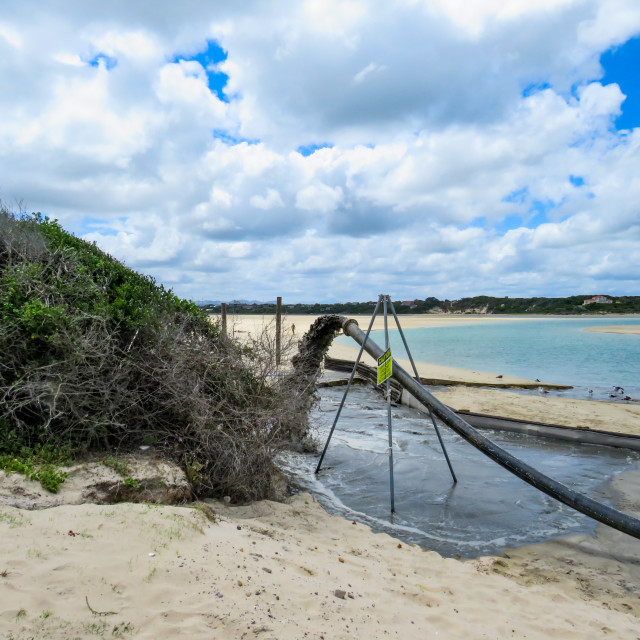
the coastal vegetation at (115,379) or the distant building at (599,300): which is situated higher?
the distant building at (599,300)

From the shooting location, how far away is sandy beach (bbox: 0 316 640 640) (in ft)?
8.98

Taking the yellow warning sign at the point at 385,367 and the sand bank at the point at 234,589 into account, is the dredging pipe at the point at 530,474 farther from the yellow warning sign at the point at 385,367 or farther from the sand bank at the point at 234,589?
the sand bank at the point at 234,589

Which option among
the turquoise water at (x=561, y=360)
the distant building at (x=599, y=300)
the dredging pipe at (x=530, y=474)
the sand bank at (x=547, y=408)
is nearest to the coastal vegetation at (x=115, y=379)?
the dredging pipe at (x=530, y=474)

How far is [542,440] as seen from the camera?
10.4m

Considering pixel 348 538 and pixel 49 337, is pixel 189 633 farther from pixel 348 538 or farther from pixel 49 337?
pixel 49 337

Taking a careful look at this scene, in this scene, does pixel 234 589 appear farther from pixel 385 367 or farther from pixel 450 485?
pixel 450 485

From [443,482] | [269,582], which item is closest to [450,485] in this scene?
[443,482]

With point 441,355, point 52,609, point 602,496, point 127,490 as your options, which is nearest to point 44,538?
point 52,609

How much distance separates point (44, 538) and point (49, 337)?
2492mm

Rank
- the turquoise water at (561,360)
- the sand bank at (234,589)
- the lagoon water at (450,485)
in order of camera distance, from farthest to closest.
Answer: the turquoise water at (561,360), the lagoon water at (450,485), the sand bank at (234,589)

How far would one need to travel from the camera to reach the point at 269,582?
11.0 ft

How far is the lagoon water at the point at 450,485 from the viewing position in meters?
6.14

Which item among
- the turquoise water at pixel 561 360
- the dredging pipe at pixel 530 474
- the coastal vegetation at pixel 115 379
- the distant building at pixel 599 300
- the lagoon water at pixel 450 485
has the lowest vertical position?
the lagoon water at pixel 450 485

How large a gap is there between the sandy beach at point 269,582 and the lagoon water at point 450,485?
2.20 feet
